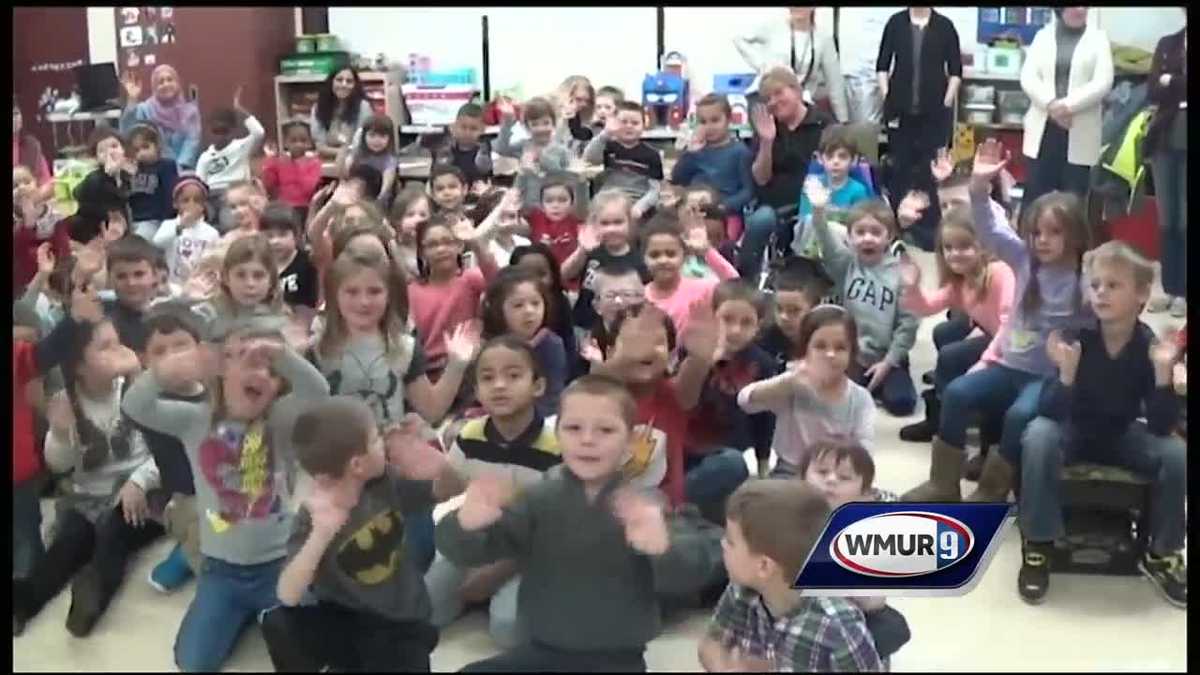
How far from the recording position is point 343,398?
123 cm

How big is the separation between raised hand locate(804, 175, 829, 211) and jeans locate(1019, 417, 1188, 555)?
31 cm

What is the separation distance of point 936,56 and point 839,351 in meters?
0.30

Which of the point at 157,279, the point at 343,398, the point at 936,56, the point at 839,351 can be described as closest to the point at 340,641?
the point at 343,398

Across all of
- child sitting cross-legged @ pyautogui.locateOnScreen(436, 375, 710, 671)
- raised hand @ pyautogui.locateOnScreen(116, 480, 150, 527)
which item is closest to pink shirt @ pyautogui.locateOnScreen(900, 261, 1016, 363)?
child sitting cross-legged @ pyautogui.locateOnScreen(436, 375, 710, 671)

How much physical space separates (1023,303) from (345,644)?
74 cm

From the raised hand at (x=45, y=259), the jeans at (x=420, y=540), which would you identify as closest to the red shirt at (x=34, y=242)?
the raised hand at (x=45, y=259)

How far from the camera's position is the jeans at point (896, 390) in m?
1.23

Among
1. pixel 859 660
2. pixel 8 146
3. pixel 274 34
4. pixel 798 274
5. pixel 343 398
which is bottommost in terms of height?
pixel 859 660

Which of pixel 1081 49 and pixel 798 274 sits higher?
pixel 1081 49

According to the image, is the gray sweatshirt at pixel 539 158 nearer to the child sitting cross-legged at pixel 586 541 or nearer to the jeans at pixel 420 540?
the child sitting cross-legged at pixel 586 541

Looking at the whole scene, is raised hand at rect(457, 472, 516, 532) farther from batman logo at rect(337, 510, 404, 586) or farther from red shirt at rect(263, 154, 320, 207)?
red shirt at rect(263, 154, 320, 207)

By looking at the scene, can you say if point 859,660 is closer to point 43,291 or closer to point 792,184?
point 792,184

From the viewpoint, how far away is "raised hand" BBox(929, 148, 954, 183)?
4.07 ft

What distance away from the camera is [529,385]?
1.20 meters
